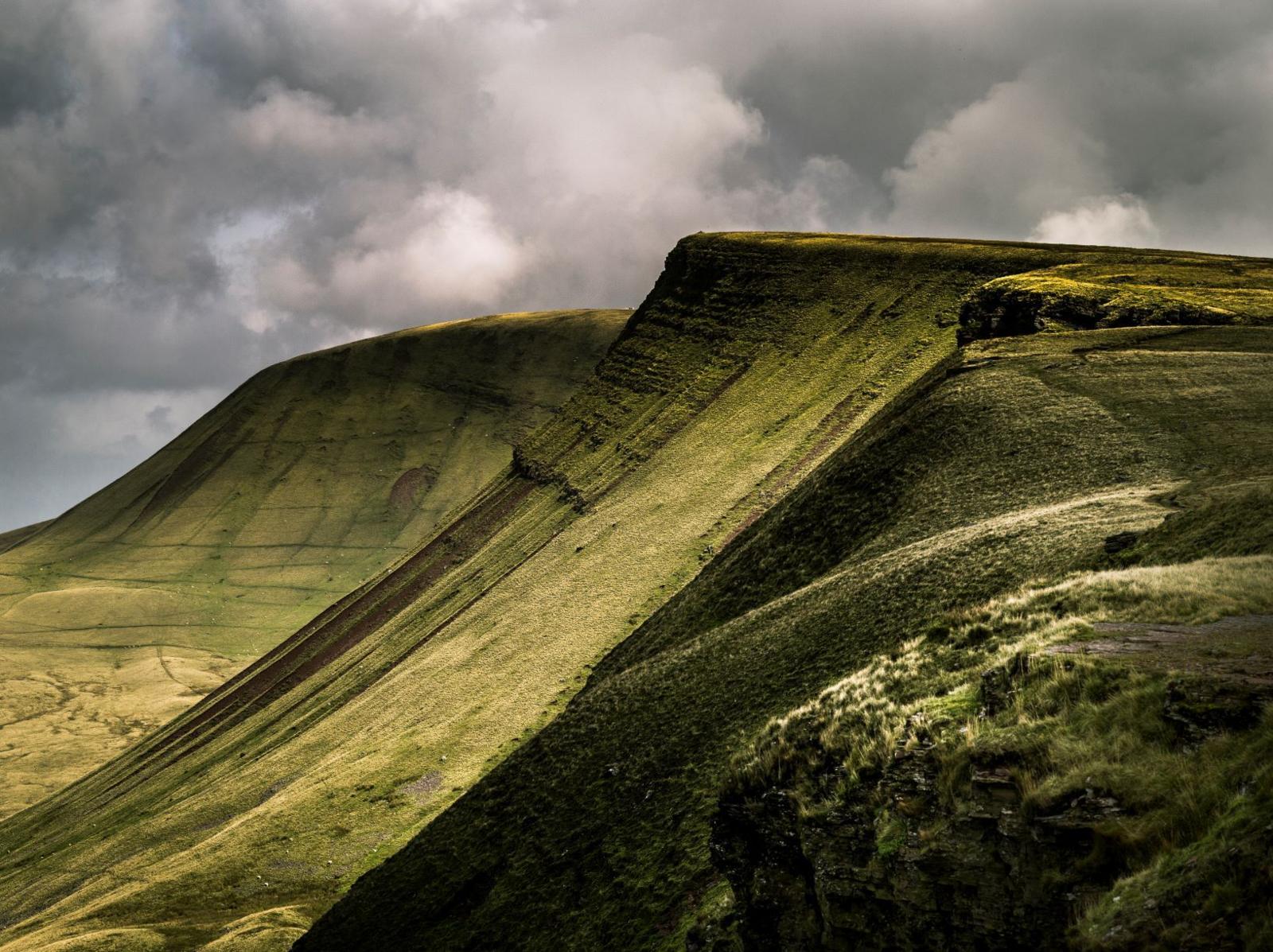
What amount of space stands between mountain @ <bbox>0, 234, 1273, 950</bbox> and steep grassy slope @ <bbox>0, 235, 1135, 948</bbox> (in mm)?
495

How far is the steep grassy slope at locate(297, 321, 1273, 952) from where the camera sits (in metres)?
35.4

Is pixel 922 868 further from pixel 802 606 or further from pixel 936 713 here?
pixel 802 606

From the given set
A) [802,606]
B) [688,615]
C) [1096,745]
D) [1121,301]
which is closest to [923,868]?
[1096,745]

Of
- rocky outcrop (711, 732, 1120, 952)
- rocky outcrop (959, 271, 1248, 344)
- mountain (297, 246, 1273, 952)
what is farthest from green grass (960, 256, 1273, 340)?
rocky outcrop (711, 732, 1120, 952)

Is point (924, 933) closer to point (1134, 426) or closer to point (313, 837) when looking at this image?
point (1134, 426)

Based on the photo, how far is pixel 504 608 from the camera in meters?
103

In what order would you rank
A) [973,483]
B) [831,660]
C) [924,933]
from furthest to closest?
1. [973,483]
2. [831,660]
3. [924,933]

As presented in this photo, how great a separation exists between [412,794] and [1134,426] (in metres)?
53.5

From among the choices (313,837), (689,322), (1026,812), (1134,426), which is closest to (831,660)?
(1026,812)

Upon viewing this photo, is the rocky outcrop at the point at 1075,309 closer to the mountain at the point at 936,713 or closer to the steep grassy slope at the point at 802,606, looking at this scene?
the mountain at the point at 936,713

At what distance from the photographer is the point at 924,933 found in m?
15.7

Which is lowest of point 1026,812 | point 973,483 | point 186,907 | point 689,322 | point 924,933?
point 186,907

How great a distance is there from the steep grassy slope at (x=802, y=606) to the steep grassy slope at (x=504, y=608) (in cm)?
1399

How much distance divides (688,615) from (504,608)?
4244cm
